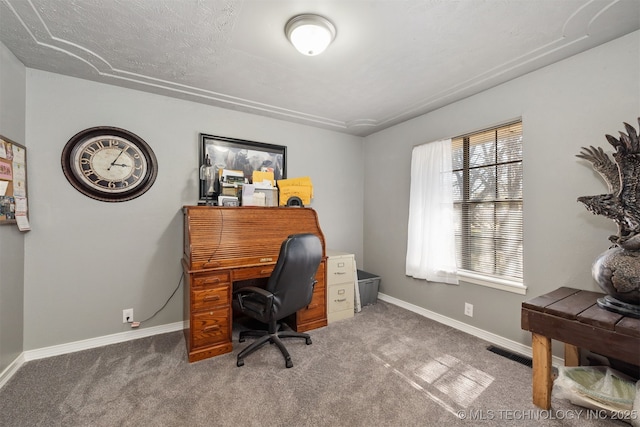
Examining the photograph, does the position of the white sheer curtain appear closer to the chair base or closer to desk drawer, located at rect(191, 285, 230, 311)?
the chair base

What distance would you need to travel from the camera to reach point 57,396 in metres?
1.75

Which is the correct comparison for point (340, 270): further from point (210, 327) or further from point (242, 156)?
point (242, 156)

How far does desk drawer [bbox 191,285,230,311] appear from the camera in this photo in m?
2.17

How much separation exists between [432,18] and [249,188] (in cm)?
216

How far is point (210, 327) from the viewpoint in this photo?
223 centimetres

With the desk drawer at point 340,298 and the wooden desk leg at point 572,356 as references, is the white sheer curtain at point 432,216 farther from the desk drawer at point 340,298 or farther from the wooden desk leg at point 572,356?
the wooden desk leg at point 572,356

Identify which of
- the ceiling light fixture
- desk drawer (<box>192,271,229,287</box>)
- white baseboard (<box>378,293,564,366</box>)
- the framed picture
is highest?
the ceiling light fixture

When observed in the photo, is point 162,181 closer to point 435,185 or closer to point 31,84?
point 31,84

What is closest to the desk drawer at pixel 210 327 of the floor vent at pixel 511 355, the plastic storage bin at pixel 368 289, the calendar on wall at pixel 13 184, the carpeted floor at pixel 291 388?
the carpeted floor at pixel 291 388

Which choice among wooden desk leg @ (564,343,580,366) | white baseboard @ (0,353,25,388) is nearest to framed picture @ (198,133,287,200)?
white baseboard @ (0,353,25,388)

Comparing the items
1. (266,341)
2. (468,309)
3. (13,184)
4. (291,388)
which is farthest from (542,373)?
(13,184)

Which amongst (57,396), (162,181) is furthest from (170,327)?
(162,181)

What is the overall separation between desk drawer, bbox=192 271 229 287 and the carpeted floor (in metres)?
0.64

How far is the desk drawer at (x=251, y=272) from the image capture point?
237 cm
